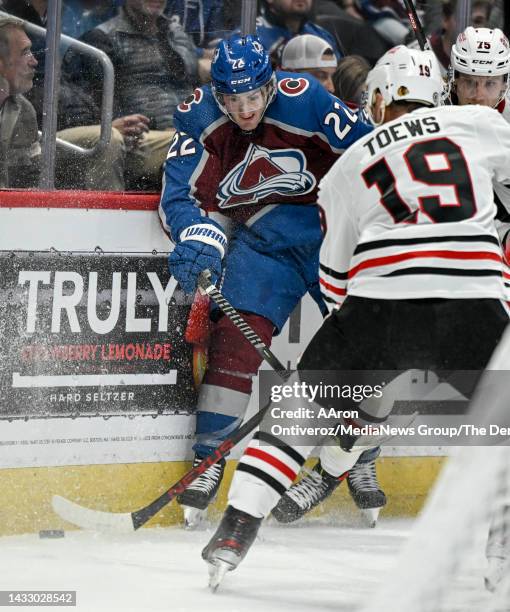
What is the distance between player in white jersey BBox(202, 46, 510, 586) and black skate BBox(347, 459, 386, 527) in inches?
37.5

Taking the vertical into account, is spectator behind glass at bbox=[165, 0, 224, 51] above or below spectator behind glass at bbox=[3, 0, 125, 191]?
above

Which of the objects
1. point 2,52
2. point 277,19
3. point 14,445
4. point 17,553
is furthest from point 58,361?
point 277,19

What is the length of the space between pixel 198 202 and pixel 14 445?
80 centimetres

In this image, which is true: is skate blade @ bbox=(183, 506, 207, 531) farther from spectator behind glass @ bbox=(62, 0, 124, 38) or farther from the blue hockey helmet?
spectator behind glass @ bbox=(62, 0, 124, 38)

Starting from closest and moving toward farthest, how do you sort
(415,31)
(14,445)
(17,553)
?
(17,553), (14,445), (415,31)

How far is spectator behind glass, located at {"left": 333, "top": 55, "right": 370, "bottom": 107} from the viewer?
3777 millimetres

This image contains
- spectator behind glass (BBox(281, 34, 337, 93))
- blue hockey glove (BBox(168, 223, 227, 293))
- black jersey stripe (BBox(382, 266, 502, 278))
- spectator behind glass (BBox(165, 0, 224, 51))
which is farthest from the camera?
spectator behind glass (BBox(281, 34, 337, 93))

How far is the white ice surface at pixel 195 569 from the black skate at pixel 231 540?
3.1 inches

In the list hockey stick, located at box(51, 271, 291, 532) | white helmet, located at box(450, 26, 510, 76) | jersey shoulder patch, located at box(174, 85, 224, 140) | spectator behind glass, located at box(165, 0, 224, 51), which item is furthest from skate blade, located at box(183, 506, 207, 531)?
white helmet, located at box(450, 26, 510, 76)

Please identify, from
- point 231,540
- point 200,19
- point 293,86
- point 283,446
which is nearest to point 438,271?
point 283,446

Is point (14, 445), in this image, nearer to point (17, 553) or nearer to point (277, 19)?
point (17, 553)

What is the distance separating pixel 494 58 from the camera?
11.0ft

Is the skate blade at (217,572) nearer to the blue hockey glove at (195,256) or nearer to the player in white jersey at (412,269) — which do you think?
the player in white jersey at (412,269)

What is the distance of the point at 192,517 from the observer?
10.6 feet
